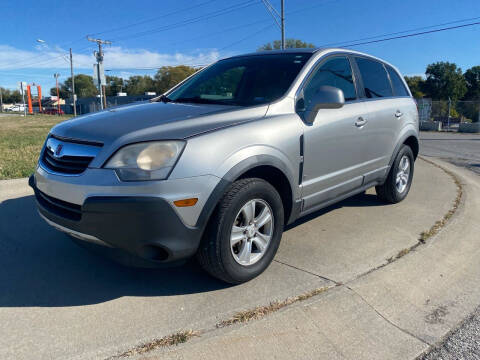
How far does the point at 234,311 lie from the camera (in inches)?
99.9

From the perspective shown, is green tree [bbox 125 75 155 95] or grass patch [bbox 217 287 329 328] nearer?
grass patch [bbox 217 287 329 328]

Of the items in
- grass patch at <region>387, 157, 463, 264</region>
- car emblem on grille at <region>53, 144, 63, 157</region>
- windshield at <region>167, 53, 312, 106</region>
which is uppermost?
windshield at <region>167, 53, 312, 106</region>

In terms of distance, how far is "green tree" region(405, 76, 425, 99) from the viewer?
61.3 meters

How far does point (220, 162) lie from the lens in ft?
8.25

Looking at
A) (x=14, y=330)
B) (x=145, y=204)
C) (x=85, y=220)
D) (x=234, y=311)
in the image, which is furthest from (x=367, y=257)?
(x=14, y=330)

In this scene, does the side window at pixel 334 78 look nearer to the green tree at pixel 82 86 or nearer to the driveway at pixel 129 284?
the driveway at pixel 129 284

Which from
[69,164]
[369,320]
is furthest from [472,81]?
[69,164]

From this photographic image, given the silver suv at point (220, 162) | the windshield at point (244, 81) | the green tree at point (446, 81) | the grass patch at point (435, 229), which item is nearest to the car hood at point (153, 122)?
the silver suv at point (220, 162)

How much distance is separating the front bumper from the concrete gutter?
0.56 m

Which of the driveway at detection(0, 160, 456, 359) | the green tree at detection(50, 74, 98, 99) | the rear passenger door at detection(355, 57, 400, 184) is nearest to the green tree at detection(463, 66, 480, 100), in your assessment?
the rear passenger door at detection(355, 57, 400, 184)

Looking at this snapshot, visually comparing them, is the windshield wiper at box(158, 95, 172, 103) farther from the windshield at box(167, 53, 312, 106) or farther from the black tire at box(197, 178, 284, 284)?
the black tire at box(197, 178, 284, 284)

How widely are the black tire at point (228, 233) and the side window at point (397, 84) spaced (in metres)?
3.01

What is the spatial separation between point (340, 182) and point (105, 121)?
87.0 inches

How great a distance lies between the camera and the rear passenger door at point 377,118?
4145 mm
